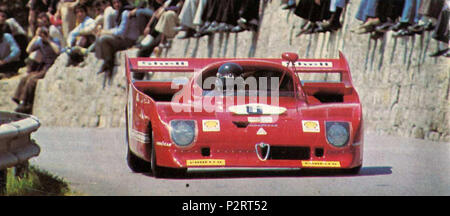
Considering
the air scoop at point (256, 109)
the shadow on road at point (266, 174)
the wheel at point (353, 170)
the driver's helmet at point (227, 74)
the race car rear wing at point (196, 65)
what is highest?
the driver's helmet at point (227, 74)

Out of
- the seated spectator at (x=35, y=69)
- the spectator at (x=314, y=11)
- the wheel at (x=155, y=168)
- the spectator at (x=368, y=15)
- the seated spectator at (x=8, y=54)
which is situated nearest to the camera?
the wheel at (x=155, y=168)

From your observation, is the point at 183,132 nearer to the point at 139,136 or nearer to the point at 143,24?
the point at 139,136

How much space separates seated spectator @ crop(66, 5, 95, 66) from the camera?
2252 cm

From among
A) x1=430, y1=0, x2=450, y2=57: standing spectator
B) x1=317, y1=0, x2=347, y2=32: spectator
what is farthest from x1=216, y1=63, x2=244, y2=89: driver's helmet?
x1=317, y1=0, x2=347, y2=32: spectator

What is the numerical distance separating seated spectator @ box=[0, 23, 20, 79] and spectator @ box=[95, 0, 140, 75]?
282 centimetres

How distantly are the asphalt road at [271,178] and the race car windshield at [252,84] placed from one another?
0.74 m

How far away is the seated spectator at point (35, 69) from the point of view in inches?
930

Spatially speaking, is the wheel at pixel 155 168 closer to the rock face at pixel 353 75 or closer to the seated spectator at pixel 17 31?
the rock face at pixel 353 75

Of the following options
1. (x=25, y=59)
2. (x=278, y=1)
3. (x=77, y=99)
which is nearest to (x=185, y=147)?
(x=278, y=1)

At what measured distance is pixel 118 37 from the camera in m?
21.6

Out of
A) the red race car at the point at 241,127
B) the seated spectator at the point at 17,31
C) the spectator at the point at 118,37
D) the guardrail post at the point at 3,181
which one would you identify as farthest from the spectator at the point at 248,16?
the guardrail post at the point at 3,181

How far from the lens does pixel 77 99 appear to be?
75.6ft
